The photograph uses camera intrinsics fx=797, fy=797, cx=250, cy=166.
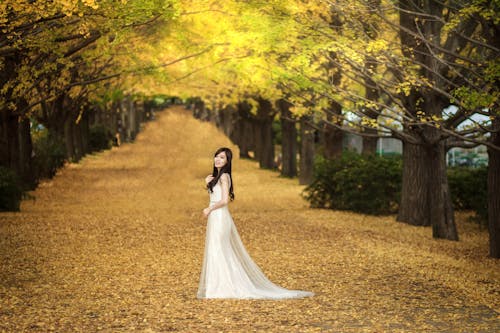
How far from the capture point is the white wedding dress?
10312 millimetres

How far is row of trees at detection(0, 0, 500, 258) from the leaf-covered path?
2.01m

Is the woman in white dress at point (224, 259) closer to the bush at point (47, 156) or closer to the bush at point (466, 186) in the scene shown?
the bush at point (466, 186)

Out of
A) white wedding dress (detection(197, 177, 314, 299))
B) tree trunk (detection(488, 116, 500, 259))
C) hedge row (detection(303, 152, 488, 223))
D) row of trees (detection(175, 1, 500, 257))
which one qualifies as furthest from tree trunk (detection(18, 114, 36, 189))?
white wedding dress (detection(197, 177, 314, 299))

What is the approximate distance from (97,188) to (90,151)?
22.6m

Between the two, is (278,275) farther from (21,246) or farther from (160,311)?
(21,246)

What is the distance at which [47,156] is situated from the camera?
3247cm

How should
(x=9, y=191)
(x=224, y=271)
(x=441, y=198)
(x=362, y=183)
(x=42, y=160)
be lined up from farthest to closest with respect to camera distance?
(x=42, y=160)
(x=362, y=183)
(x=9, y=191)
(x=441, y=198)
(x=224, y=271)

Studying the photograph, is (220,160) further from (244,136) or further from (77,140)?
(244,136)

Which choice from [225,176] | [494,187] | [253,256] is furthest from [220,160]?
[494,187]

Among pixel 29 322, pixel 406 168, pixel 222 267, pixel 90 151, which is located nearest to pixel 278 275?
pixel 222 267

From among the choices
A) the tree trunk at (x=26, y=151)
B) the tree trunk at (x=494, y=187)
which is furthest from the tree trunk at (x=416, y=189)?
the tree trunk at (x=26, y=151)

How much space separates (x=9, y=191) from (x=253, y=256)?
9579mm

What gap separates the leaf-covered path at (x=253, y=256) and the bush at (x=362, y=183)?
70cm

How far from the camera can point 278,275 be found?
12.5 m
